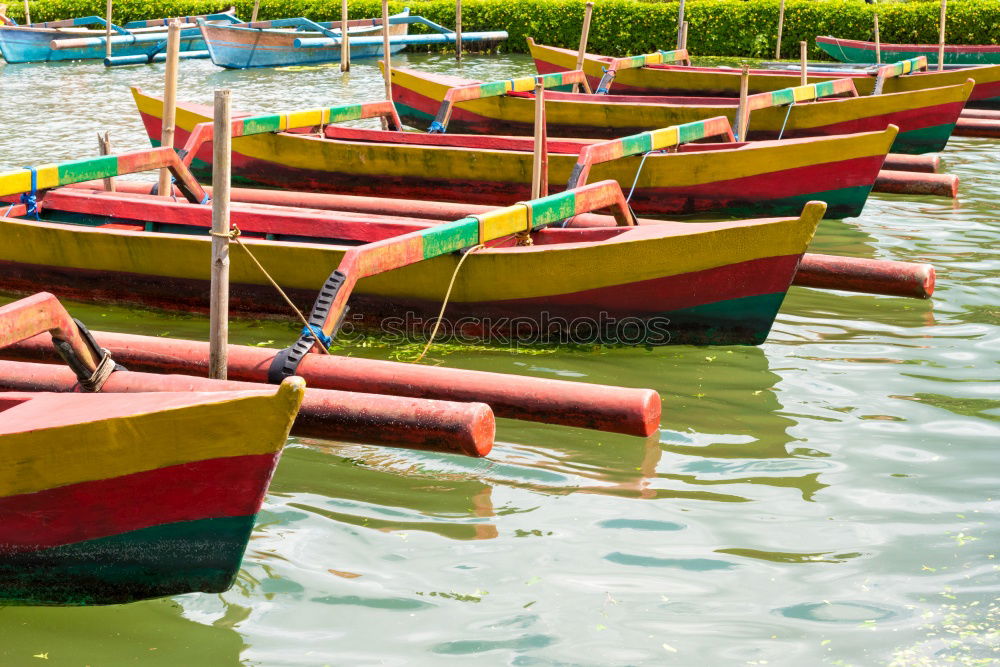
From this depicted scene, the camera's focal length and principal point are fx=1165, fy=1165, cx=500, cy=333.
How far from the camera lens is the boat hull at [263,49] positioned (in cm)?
2327

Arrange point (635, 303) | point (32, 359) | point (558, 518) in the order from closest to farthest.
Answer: point (558, 518)
point (32, 359)
point (635, 303)

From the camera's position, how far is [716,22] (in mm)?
24734

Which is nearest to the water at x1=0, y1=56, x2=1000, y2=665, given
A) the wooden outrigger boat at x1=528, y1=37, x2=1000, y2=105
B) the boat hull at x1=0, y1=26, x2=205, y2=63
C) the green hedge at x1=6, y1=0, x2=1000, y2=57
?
the wooden outrigger boat at x1=528, y1=37, x2=1000, y2=105

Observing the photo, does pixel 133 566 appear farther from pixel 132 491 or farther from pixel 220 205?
pixel 220 205

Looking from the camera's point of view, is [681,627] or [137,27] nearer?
[681,627]

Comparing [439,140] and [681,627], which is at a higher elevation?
[439,140]

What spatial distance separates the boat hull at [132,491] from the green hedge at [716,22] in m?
21.0

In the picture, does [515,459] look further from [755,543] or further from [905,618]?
[905,618]

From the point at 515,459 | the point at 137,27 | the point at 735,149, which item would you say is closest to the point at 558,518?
the point at 515,459

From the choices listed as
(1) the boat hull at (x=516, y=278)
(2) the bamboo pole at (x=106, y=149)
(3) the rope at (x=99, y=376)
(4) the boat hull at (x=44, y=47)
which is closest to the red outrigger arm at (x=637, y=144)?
(1) the boat hull at (x=516, y=278)

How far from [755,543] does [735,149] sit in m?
5.82

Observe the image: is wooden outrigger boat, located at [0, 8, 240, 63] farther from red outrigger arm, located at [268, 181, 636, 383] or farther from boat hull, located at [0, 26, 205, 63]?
red outrigger arm, located at [268, 181, 636, 383]

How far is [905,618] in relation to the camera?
4020 millimetres

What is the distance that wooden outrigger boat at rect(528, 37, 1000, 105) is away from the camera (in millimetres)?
14156
